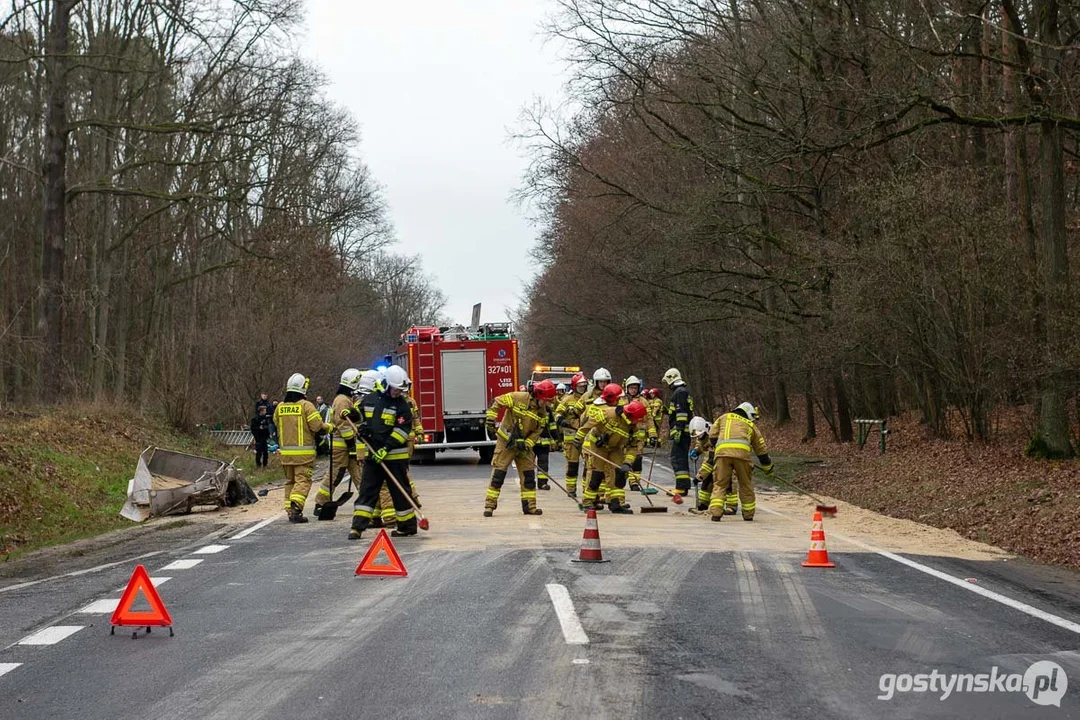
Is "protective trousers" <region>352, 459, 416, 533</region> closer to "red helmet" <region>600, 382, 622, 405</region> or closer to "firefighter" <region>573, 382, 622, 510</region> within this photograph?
"firefighter" <region>573, 382, 622, 510</region>

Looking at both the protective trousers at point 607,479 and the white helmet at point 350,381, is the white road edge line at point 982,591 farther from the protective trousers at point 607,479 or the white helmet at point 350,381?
the white helmet at point 350,381

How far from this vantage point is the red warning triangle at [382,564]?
10844 mm

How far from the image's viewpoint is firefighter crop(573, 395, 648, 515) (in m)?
17.0

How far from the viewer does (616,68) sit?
1115 inches

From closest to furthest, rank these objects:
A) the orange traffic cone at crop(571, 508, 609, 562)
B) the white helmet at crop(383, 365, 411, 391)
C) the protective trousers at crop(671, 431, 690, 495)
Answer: the orange traffic cone at crop(571, 508, 609, 562), the white helmet at crop(383, 365, 411, 391), the protective trousers at crop(671, 431, 690, 495)

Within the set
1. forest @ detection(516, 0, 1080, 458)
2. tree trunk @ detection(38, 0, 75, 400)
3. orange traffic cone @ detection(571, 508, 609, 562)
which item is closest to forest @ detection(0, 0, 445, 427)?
tree trunk @ detection(38, 0, 75, 400)

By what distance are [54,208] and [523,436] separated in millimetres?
15625

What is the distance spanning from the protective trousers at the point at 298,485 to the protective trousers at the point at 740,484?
5.24 m

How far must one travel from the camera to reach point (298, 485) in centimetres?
1638

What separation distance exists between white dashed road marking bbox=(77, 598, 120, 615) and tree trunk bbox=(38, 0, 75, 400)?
19.3m

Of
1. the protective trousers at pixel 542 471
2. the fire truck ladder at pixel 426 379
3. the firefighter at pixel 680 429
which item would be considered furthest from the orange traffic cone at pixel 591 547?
the fire truck ladder at pixel 426 379

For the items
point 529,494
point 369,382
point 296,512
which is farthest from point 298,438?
point 529,494

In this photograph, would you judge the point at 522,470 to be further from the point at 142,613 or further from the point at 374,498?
the point at 142,613

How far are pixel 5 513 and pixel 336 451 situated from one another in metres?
4.37
